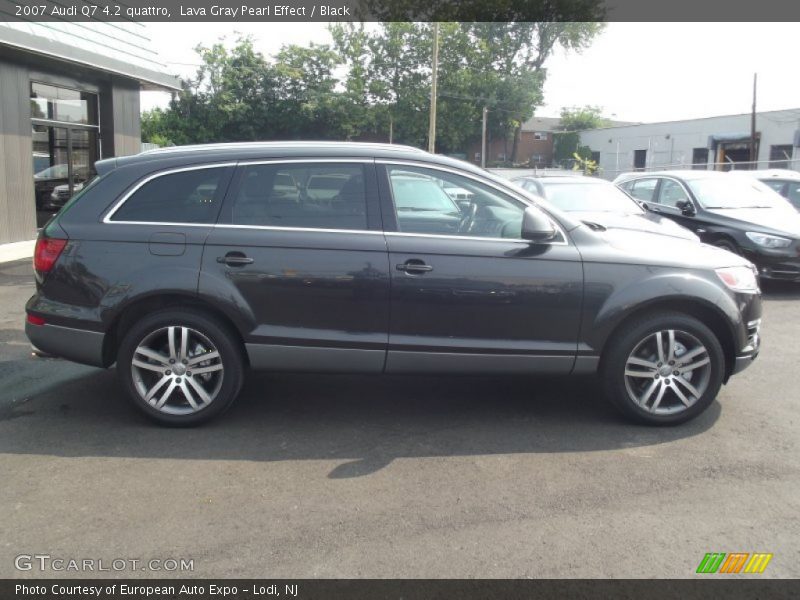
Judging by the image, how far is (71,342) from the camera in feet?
15.5

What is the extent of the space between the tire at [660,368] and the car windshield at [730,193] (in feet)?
21.5

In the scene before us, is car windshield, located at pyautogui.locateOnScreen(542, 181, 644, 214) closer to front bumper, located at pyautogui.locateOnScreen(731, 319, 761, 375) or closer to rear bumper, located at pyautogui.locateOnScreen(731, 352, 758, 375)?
front bumper, located at pyautogui.locateOnScreen(731, 319, 761, 375)

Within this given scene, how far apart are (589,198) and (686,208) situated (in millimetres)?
1656

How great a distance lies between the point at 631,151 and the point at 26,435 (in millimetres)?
54876

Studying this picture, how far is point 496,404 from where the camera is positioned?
529 cm

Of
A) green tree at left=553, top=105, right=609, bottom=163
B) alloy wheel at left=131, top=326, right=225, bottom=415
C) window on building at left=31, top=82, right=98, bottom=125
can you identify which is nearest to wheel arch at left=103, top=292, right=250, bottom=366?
alloy wheel at left=131, top=326, right=225, bottom=415

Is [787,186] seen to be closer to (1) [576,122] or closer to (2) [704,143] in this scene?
(2) [704,143]

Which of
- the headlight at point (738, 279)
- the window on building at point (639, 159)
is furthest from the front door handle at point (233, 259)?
the window on building at point (639, 159)

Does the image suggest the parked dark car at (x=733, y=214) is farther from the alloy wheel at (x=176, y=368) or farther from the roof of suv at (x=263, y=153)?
the alloy wheel at (x=176, y=368)

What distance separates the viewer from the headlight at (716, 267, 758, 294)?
482 cm

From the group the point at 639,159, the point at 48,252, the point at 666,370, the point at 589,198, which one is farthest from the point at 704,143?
the point at 48,252
